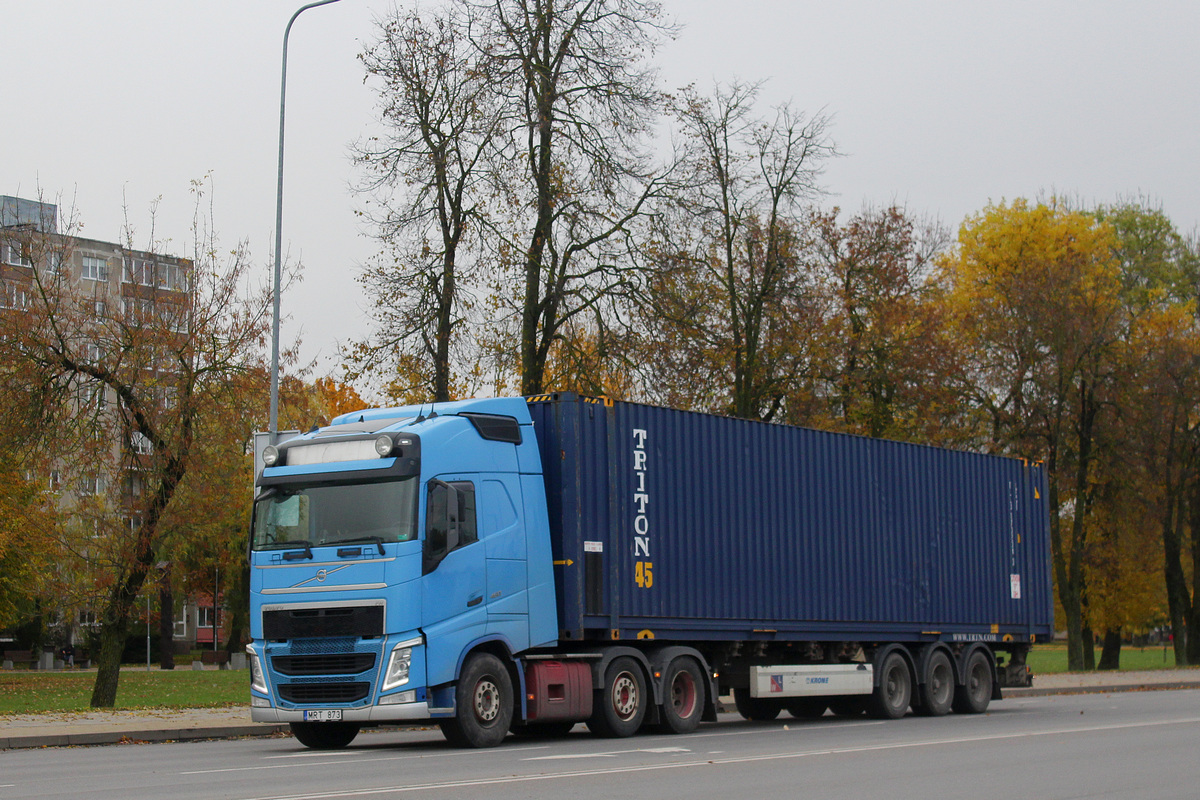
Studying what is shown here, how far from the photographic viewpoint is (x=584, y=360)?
2738 cm

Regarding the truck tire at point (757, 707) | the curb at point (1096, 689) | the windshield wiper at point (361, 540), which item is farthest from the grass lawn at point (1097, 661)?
the windshield wiper at point (361, 540)

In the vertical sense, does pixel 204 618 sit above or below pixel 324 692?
below

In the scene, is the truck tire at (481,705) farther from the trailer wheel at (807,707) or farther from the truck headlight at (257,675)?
the trailer wheel at (807,707)

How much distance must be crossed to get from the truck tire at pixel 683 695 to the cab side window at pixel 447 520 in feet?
11.7

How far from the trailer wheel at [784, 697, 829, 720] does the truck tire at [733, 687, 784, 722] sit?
253 millimetres

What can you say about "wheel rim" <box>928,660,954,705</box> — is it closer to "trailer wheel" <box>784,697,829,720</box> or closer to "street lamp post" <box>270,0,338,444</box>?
"trailer wheel" <box>784,697,829,720</box>

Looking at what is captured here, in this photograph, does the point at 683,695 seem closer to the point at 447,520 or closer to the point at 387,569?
the point at 447,520

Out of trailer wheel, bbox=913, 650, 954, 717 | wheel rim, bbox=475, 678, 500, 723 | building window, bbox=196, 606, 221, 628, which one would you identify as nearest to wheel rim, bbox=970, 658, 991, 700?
trailer wheel, bbox=913, 650, 954, 717

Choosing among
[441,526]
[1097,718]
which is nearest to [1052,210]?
[1097,718]

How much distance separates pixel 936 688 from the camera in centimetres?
2164

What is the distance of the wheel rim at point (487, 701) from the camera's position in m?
14.9

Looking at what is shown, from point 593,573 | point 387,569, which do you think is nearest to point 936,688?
point 593,573

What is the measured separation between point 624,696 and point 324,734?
3.51 m

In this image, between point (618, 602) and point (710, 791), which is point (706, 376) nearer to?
point (618, 602)
